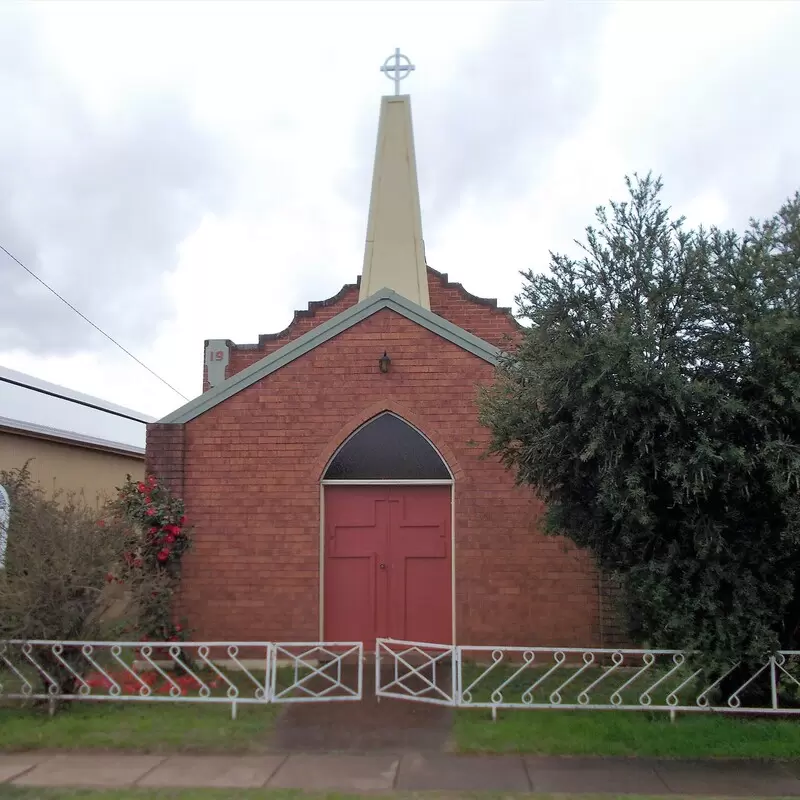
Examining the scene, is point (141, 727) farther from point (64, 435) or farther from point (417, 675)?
point (64, 435)

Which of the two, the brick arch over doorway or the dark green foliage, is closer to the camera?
the dark green foliage

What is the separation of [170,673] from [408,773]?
400 centimetres

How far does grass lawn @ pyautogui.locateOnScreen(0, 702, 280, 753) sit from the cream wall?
4.40 meters

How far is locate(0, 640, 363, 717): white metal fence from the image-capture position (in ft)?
23.6

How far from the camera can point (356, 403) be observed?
960 centimetres

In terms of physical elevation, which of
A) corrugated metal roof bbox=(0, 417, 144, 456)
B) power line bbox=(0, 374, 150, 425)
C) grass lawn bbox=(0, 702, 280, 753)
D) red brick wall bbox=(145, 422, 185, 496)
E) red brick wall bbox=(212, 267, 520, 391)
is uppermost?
red brick wall bbox=(212, 267, 520, 391)

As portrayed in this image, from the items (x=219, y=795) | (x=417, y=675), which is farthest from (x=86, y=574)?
(x=417, y=675)

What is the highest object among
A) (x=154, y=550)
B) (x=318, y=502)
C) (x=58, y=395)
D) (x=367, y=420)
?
Result: (x=58, y=395)

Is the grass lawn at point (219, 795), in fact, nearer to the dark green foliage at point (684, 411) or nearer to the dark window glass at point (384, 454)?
the dark green foliage at point (684, 411)

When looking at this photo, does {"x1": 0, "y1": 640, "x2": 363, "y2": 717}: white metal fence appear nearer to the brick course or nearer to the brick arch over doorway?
the brick course

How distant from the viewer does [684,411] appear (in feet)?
20.0

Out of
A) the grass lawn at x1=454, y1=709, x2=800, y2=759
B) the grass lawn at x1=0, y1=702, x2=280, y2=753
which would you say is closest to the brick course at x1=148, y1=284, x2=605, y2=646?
the grass lawn at x1=0, y1=702, x2=280, y2=753

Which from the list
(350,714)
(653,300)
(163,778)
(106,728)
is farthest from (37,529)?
(653,300)

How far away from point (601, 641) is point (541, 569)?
1.01m
